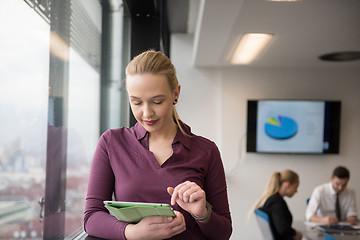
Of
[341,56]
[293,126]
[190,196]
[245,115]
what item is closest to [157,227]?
[190,196]

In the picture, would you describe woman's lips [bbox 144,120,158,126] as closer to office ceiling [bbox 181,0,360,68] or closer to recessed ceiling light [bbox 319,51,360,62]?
office ceiling [bbox 181,0,360,68]

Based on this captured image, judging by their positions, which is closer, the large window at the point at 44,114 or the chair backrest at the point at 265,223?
the large window at the point at 44,114

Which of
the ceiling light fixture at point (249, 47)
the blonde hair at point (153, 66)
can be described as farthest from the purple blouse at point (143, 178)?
the ceiling light fixture at point (249, 47)

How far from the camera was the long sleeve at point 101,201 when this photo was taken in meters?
1.07

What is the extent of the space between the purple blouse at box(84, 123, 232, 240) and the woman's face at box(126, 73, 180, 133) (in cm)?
7

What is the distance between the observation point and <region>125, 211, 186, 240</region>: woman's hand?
3.31 feet

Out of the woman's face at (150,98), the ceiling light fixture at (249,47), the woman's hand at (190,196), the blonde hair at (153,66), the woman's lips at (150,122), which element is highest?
the ceiling light fixture at (249,47)

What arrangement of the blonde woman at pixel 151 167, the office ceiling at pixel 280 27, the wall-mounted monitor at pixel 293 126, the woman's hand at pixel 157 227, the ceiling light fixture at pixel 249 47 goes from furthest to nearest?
the wall-mounted monitor at pixel 293 126 → the ceiling light fixture at pixel 249 47 → the office ceiling at pixel 280 27 → the blonde woman at pixel 151 167 → the woman's hand at pixel 157 227

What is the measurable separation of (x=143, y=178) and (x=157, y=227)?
0.56ft

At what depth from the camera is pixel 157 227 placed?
101 centimetres

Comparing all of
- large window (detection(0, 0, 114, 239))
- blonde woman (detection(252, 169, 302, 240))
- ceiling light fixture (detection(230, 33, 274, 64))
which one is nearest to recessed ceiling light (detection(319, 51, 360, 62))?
ceiling light fixture (detection(230, 33, 274, 64))

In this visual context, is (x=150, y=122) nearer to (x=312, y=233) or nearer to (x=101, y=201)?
(x=101, y=201)

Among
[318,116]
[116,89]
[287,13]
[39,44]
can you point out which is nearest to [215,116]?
[318,116]

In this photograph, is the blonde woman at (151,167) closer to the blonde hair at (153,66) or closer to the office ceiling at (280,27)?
the blonde hair at (153,66)
